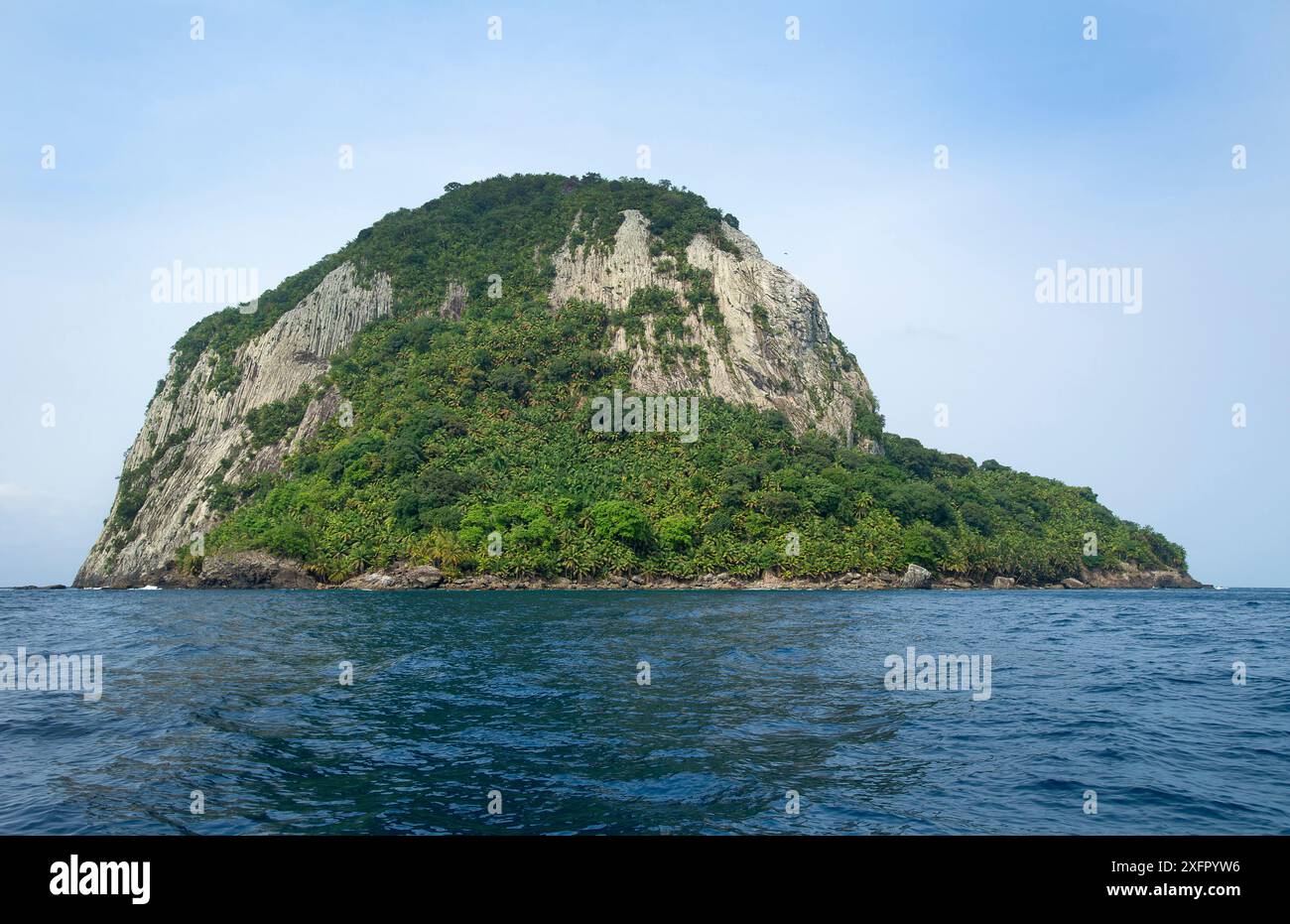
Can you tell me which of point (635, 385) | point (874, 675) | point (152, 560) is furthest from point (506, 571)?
point (874, 675)

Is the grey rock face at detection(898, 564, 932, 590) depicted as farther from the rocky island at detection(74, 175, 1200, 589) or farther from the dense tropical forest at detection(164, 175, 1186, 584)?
the dense tropical forest at detection(164, 175, 1186, 584)

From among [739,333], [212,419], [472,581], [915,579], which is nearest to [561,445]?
[472,581]

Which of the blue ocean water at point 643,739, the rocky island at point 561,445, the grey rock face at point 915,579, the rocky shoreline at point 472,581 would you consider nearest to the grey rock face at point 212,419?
the rocky island at point 561,445

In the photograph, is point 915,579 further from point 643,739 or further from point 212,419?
point 212,419

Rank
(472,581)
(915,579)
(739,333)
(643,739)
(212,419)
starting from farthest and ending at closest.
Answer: (739,333)
(212,419)
(915,579)
(472,581)
(643,739)

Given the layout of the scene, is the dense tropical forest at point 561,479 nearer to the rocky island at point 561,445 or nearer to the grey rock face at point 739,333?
the rocky island at point 561,445
